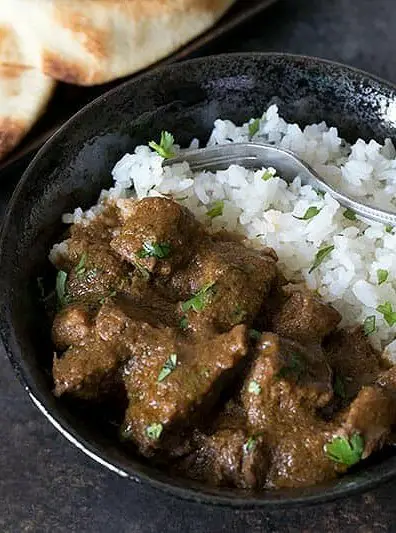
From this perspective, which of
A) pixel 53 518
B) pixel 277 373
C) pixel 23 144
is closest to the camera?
pixel 277 373

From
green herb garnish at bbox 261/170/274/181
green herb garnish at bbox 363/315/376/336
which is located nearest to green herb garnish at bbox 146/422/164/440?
green herb garnish at bbox 363/315/376/336

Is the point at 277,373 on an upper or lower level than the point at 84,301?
upper

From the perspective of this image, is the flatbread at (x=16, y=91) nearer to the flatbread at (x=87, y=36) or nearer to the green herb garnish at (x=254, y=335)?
the flatbread at (x=87, y=36)

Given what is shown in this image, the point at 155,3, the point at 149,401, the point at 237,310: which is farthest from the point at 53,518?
the point at 155,3

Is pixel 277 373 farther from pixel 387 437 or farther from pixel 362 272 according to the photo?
pixel 362 272

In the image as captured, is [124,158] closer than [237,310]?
No

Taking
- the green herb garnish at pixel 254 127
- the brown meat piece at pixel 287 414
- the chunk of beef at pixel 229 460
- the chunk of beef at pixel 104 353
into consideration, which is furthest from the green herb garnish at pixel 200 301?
the green herb garnish at pixel 254 127
